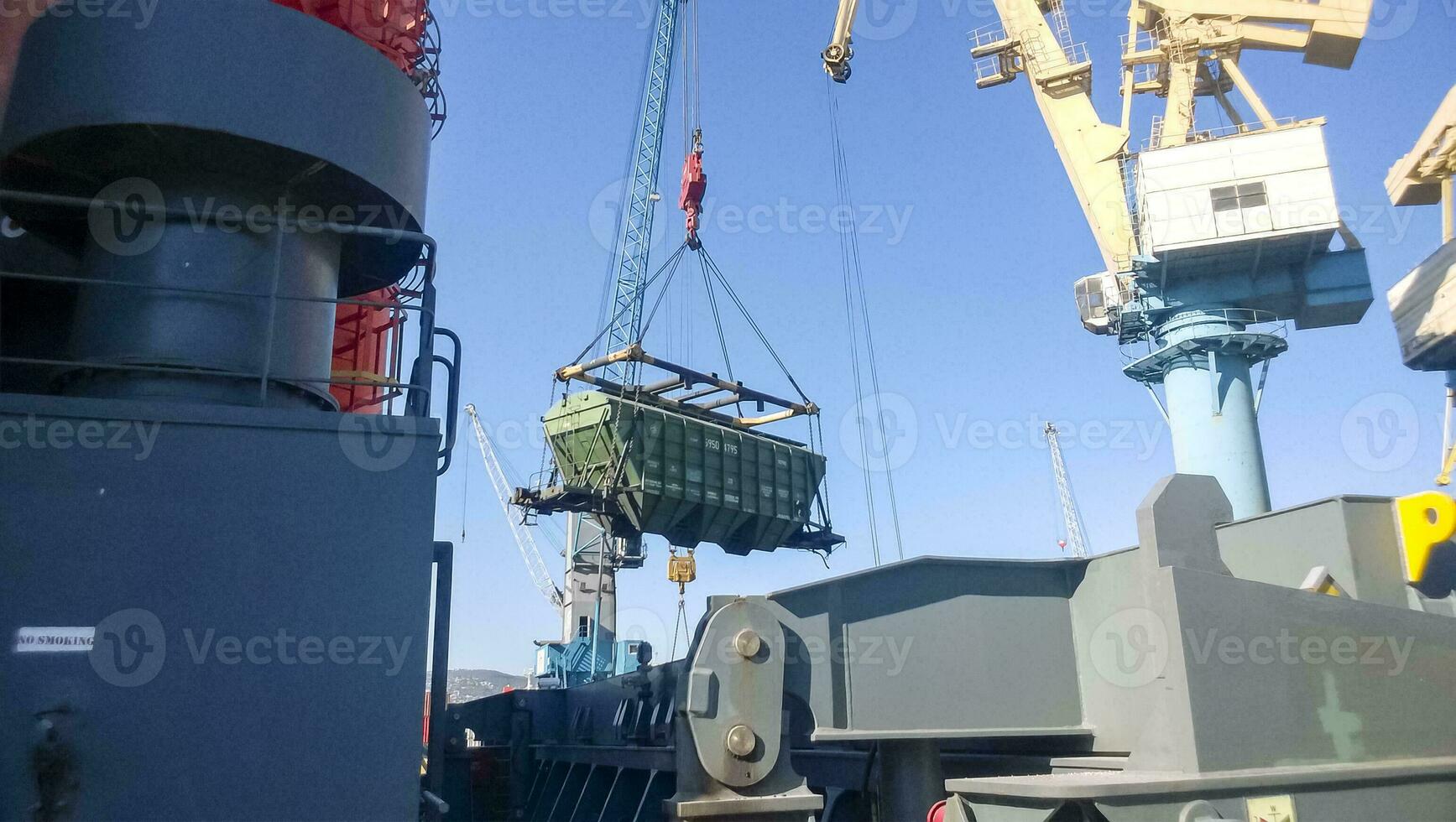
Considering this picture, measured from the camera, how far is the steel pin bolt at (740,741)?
6.01 m

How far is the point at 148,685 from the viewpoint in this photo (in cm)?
487

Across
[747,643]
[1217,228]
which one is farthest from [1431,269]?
[747,643]

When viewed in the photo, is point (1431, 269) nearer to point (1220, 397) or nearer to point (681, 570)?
point (1220, 397)

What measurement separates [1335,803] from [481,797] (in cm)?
1011

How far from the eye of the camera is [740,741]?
6031mm

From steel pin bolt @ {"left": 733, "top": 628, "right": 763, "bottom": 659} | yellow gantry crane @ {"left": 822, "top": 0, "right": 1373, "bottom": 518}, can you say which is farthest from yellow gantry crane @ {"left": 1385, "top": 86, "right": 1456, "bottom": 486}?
steel pin bolt @ {"left": 733, "top": 628, "right": 763, "bottom": 659}

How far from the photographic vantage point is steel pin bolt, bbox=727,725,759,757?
19.7ft

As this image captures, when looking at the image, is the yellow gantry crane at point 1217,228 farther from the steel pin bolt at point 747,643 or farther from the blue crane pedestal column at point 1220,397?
the steel pin bolt at point 747,643

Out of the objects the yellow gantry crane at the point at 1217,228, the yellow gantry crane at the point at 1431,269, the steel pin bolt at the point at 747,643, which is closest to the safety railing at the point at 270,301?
the steel pin bolt at the point at 747,643

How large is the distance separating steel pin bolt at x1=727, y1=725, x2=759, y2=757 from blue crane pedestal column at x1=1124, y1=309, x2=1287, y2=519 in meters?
20.8

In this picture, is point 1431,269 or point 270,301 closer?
point 270,301

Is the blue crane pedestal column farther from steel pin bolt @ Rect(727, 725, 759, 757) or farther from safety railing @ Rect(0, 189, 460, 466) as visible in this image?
safety railing @ Rect(0, 189, 460, 466)

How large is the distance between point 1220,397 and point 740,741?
71.6ft

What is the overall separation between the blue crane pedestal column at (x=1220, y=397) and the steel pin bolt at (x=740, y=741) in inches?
817
